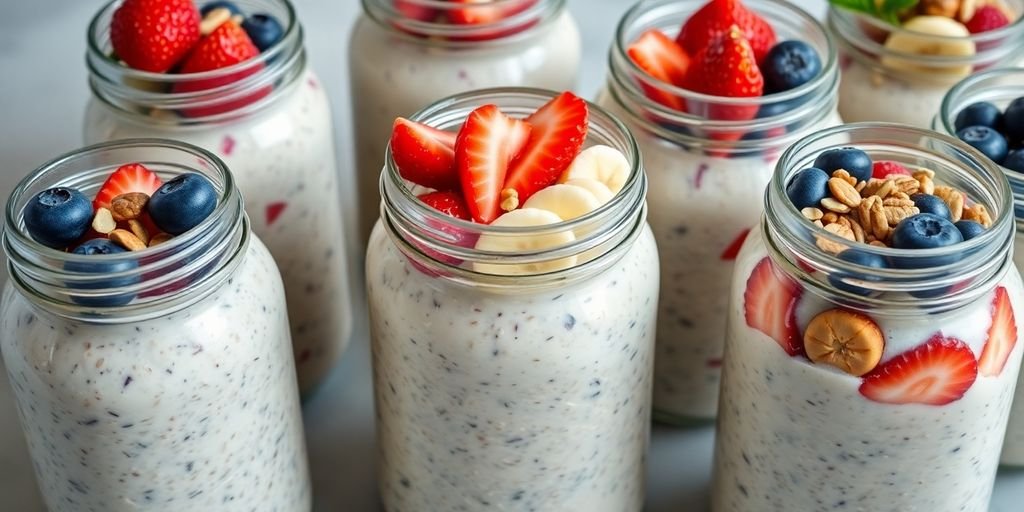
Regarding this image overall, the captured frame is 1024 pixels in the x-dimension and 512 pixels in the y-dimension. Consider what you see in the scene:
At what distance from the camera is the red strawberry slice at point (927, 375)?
1063 millimetres

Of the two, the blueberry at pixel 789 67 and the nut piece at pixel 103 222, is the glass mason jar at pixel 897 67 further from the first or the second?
the nut piece at pixel 103 222

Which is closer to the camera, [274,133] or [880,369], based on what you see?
[880,369]

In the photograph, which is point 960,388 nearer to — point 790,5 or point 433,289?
point 433,289

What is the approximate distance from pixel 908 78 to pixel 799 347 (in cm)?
49

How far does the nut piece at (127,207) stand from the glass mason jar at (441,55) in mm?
470

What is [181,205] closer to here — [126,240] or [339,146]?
[126,240]

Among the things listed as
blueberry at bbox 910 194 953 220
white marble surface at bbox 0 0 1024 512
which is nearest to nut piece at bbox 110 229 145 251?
white marble surface at bbox 0 0 1024 512

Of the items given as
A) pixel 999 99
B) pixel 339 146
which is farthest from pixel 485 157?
pixel 339 146

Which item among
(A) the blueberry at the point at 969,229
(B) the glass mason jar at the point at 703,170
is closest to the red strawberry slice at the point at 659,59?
(B) the glass mason jar at the point at 703,170

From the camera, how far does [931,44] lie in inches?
56.0

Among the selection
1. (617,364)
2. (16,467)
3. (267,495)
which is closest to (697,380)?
(617,364)

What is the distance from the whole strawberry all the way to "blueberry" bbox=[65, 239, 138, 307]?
0.34m

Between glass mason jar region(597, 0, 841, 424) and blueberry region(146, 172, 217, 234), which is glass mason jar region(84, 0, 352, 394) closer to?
blueberry region(146, 172, 217, 234)

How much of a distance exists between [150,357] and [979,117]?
2.90 ft
